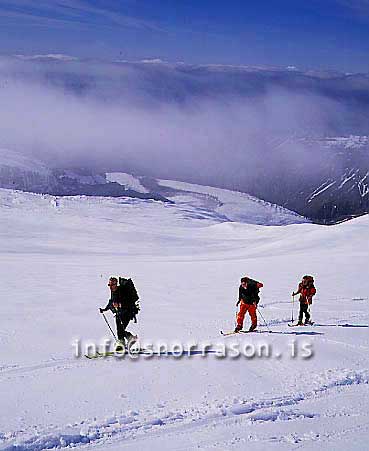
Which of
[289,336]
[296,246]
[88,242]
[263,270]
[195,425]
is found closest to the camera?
[195,425]

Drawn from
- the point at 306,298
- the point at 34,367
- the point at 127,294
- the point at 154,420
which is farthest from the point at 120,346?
the point at 306,298

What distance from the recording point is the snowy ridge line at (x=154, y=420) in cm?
708

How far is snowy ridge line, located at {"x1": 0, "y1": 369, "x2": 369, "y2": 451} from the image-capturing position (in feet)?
23.2

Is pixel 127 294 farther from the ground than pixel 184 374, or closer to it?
farther from the ground

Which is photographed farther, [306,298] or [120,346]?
[306,298]

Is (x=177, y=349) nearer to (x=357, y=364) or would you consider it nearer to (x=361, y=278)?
(x=357, y=364)

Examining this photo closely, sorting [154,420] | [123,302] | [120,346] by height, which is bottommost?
[154,420]

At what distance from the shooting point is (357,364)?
10398 millimetres

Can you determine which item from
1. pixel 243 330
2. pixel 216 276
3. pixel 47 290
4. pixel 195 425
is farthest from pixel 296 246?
pixel 195 425

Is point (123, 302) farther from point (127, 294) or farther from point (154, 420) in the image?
point (154, 420)

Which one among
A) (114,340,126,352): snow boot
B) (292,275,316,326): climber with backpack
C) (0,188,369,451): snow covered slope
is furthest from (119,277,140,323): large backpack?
(292,275,316,326): climber with backpack

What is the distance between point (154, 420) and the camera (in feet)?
25.2

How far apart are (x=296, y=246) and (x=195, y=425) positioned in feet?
135

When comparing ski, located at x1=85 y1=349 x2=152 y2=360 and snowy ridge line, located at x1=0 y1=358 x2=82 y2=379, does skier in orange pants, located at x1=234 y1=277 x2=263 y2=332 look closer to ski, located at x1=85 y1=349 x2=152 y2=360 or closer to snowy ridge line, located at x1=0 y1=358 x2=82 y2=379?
ski, located at x1=85 y1=349 x2=152 y2=360
